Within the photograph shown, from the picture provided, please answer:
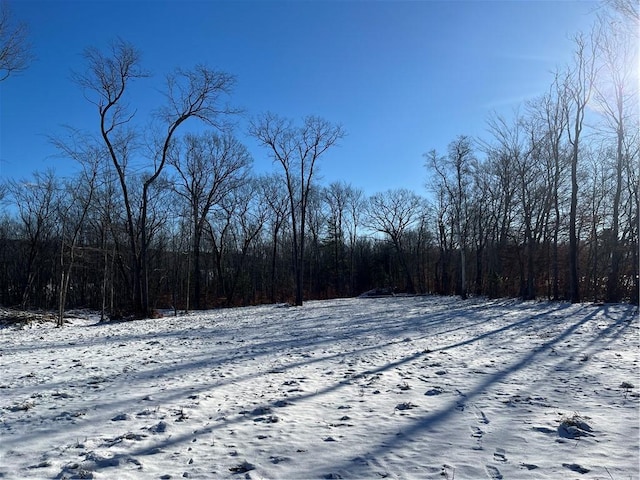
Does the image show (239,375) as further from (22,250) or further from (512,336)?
(22,250)

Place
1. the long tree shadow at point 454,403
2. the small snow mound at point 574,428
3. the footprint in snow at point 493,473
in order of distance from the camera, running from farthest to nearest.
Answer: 1. the small snow mound at point 574,428
2. the long tree shadow at point 454,403
3. the footprint in snow at point 493,473

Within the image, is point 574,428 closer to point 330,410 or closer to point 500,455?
point 500,455

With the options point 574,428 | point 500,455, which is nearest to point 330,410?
point 500,455

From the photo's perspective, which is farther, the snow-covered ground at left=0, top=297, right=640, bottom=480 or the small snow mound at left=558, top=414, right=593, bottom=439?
the small snow mound at left=558, top=414, right=593, bottom=439

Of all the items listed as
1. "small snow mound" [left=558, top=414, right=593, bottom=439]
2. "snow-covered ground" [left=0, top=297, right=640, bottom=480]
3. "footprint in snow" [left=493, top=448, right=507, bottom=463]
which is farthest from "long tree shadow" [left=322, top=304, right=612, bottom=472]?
"small snow mound" [left=558, top=414, right=593, bottom=439]

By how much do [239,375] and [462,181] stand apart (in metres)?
32.4

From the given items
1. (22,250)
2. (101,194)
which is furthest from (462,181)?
(22,250)

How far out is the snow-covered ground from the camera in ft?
12.7

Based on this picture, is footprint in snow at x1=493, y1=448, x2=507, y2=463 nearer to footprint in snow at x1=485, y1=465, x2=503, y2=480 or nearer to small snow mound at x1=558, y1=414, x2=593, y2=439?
footprint in snow at x1=485, y1=465, x2=503, y2=480

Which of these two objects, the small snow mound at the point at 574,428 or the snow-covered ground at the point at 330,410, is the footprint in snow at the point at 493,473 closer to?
the snow-covered ground at the point at 330,410

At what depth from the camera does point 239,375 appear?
7.48m

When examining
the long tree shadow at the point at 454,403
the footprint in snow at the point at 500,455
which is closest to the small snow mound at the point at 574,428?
the footprint in snow at the point at 500,455

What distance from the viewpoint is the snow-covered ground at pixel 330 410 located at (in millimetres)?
3883

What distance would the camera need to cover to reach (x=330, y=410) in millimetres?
5492
